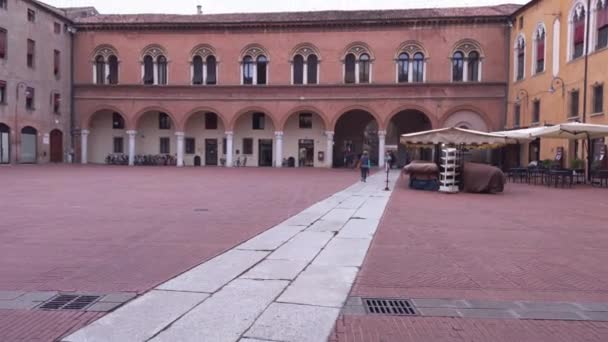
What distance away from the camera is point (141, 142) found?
1544 inches

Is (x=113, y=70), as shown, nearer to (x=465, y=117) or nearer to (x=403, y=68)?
(x=403, y=68)

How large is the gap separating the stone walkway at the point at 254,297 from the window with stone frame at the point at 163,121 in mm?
33274

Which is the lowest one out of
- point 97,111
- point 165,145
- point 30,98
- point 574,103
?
point 165,145

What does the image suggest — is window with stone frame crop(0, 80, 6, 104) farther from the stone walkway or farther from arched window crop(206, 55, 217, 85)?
the stone walkway

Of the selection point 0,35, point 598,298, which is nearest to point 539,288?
point 598,298

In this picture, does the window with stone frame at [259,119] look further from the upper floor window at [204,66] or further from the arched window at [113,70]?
the arched window at [113,70]

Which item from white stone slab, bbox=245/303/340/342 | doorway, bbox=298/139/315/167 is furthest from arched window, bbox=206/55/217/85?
white stone slab, bbox=245/303/340/342

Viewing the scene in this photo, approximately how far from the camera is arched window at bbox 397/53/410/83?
34.6 metres

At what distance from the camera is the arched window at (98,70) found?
37744 millimetres

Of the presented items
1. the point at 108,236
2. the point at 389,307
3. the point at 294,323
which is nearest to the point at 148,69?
the point at 108,236

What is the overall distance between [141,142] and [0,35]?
12590 mm

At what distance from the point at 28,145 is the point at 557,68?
35.1 meters

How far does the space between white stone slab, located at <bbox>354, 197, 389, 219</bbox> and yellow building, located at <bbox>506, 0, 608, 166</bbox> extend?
1424 cm

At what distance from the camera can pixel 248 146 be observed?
38594 millimetres
